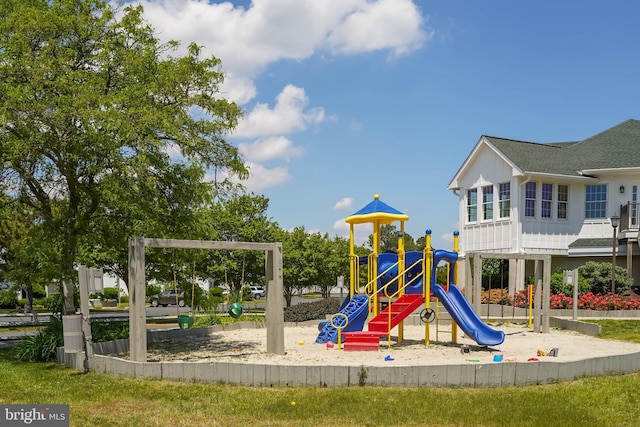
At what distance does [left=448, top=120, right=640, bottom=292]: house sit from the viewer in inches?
1185

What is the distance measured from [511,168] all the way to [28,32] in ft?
72.5

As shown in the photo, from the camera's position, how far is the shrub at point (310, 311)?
1002 inches

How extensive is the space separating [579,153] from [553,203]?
414 centimetres

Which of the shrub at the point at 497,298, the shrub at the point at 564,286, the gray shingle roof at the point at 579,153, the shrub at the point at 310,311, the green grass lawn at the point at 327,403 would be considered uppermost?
the gray shingle roof at the point at 579,153

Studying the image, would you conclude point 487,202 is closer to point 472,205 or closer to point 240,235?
point 472,205

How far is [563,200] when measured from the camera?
103ft

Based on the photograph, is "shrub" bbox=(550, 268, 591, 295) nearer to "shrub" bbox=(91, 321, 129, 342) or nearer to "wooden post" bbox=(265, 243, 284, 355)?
"wooden post" bbox=(265, 243, 284, 355)

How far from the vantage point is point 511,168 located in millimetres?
30531

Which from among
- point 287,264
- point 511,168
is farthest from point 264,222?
point 511,168

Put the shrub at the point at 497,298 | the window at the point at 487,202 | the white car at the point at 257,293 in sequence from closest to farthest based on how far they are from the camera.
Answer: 1. the shrub at the point at 497,298
2. the window at the point at 487,202
3. the white car at the point at 257,293

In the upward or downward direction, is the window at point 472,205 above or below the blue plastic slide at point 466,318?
above

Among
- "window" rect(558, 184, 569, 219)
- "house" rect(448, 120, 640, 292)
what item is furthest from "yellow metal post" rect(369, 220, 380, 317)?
"window" rect(558, 184, 569, 219)

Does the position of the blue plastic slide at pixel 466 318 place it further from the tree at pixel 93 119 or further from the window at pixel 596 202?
the window at pixel 596 202

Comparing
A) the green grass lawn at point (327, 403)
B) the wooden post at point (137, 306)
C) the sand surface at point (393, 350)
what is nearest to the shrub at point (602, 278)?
→ the sand surface at point (393, 350)
